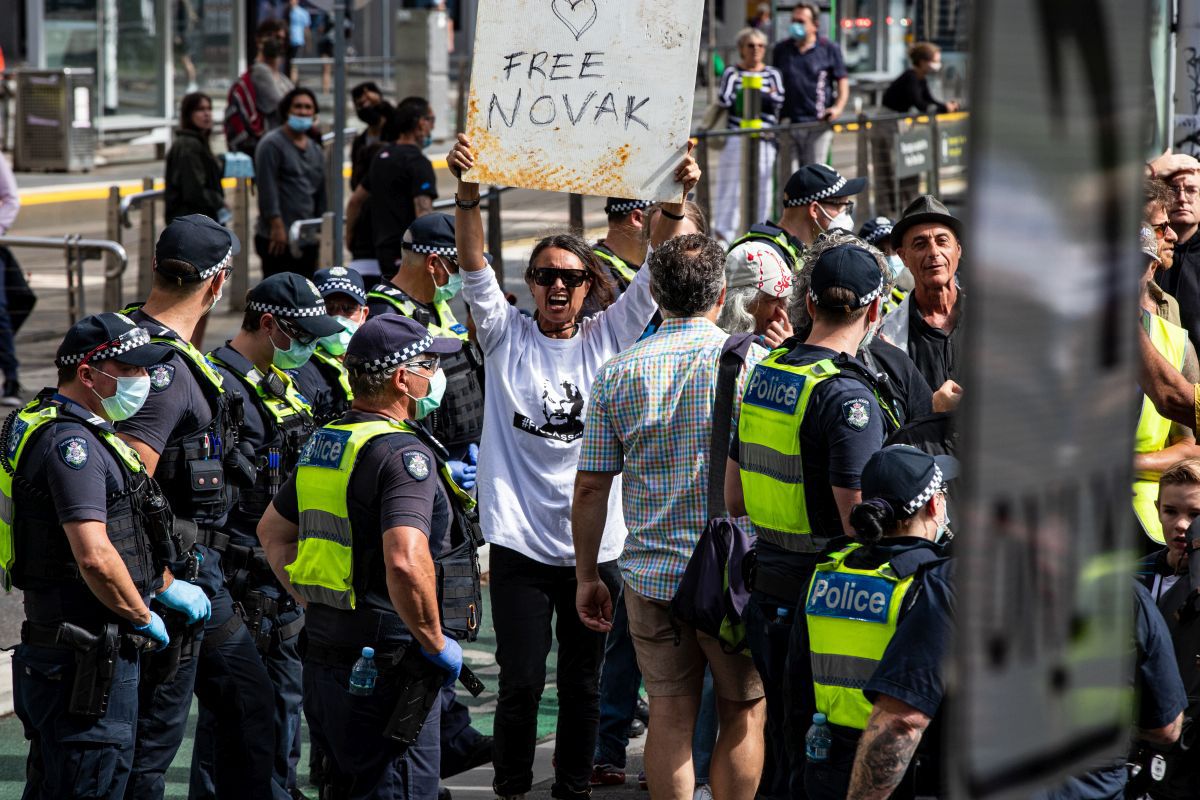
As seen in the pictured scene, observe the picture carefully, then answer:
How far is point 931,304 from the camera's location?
607cm

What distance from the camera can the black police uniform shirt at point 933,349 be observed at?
19.5 ft

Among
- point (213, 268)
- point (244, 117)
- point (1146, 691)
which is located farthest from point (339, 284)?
point (244, 117)

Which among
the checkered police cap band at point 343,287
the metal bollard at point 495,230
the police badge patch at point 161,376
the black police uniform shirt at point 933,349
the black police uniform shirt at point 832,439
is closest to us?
the black police uniform shirt at point 832,439

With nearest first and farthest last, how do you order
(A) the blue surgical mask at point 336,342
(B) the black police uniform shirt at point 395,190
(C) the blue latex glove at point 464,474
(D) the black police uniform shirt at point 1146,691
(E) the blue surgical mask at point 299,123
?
1. (D) the black police uniform shirt at point 1146,691
2. (A) the blue surgical mask at point 336,342
3. (C) the blue latex glove at point 464,474
4. (B) the black police uniform shirt at point 395,190
5. (E) the blue surgical mask at point 299,123

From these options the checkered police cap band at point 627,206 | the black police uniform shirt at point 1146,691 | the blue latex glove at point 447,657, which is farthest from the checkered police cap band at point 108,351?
the checkered police cap band at point 627,206

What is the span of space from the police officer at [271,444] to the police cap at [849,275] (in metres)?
1.92

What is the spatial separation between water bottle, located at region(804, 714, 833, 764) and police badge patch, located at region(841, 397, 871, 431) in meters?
0.84

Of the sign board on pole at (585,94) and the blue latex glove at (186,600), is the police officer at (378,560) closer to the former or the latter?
the blue latex glove at (186,600)

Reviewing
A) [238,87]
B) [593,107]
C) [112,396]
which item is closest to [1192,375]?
[593,107]

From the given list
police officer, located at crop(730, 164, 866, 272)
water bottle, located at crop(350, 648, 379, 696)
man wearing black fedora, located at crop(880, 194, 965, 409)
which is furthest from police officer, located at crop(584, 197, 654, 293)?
water bottle, located at crop(350, 648, 379, 696)

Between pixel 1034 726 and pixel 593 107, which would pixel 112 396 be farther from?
pixel 1034 726

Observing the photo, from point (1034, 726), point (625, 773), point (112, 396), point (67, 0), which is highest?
point (67, 0)

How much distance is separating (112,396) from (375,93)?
30.7 feet

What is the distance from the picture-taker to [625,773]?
240 inches
